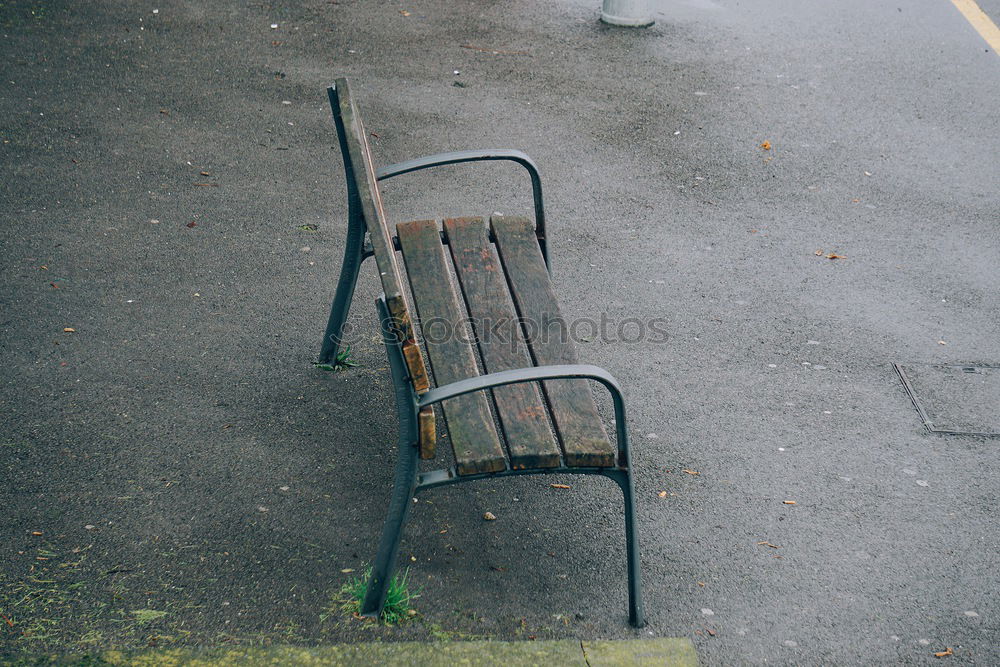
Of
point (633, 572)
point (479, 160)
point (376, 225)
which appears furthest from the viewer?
point (479, 160)

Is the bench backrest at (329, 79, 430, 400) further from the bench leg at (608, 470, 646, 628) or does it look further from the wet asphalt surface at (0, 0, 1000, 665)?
the wet asphalt surface at (0, 0, 1000, 665)

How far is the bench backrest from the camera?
8.09 feet

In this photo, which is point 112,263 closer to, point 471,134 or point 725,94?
point 471,134

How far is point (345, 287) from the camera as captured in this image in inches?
156

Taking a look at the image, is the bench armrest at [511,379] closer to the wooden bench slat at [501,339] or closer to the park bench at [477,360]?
the park bench at [477,360]

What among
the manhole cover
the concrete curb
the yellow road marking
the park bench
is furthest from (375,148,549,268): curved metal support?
the yellow road marking

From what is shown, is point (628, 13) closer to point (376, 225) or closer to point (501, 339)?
point (501, 339)

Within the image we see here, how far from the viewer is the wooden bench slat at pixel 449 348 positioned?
9.27 feet

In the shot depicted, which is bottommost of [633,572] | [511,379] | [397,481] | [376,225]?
[633,572]

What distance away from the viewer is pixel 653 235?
5.52 meters

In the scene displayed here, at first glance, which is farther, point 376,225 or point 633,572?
point 633,572

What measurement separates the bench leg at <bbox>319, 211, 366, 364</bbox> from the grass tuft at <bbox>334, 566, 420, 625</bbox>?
1281 millimetres

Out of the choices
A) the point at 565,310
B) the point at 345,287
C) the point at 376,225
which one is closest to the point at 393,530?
the point at 376,225

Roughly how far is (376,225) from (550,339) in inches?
36.3
